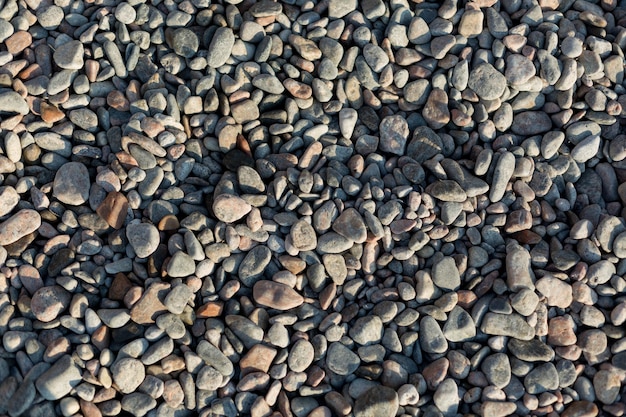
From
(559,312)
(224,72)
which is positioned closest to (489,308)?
(559,312)

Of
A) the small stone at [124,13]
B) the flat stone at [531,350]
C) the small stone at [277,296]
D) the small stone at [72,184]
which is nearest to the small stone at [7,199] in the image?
the small stone at [72,184]

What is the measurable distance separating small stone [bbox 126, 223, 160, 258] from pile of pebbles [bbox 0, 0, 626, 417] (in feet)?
0.04

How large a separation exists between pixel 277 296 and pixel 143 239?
0.54 meters

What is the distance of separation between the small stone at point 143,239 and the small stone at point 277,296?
423 millimetres

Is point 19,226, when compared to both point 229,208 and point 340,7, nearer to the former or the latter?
point 229,208

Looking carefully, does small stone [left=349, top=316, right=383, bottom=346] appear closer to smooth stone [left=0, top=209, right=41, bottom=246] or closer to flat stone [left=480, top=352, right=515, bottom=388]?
flat stone [left=480, top=352, right=515, bottom=388]

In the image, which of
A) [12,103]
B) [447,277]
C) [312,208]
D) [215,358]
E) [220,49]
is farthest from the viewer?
[220,49]

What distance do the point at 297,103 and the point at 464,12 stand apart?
2.75 ft

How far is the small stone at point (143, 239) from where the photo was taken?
7.76 feet

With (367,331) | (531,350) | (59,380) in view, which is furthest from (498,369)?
(59,380)

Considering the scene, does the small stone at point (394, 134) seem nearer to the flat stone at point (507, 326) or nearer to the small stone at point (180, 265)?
the flat stone at point (507, 326)

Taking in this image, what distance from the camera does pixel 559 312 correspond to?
7.70 ft

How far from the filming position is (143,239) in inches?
93.3

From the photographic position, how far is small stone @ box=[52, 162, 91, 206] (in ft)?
8.14
